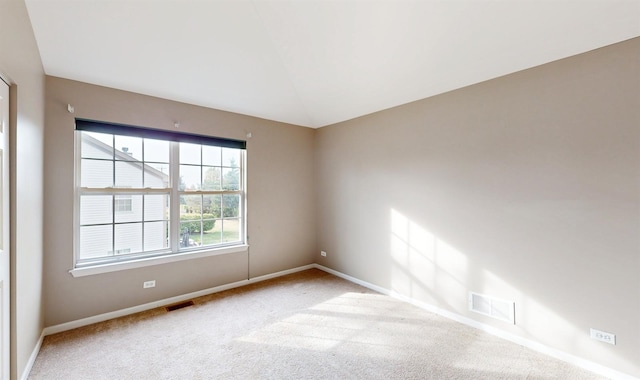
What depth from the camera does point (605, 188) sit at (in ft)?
6.58

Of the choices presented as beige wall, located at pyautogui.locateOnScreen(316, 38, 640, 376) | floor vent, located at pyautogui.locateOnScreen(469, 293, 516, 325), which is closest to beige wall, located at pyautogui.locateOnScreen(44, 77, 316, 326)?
beige wall, located at pyautogui.locateOnScreen(316, 38, 640, 376)

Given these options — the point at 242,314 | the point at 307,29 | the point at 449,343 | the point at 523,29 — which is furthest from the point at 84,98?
the point at 449,343

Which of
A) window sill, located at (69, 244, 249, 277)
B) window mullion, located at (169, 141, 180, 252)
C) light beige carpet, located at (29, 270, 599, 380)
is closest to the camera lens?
light beige carpet, located at (29, 270, 599, 380)

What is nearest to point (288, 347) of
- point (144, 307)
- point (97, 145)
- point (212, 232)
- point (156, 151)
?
point (144, 307)

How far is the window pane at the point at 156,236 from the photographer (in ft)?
10.4

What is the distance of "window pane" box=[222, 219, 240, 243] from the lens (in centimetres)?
379

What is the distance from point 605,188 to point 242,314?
136 inches

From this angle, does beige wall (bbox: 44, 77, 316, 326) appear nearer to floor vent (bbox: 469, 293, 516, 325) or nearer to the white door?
the white door

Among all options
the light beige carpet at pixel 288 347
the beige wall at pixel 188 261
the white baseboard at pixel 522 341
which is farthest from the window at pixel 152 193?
the white baseboard at pixel 522 341

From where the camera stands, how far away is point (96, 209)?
9.43 ft

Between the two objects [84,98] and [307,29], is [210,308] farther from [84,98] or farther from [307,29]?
[307,29]

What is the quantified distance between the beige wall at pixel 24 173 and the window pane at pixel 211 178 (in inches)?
61.0

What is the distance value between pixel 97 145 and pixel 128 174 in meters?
0.41

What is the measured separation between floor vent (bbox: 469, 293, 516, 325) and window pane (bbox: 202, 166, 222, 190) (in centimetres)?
335
